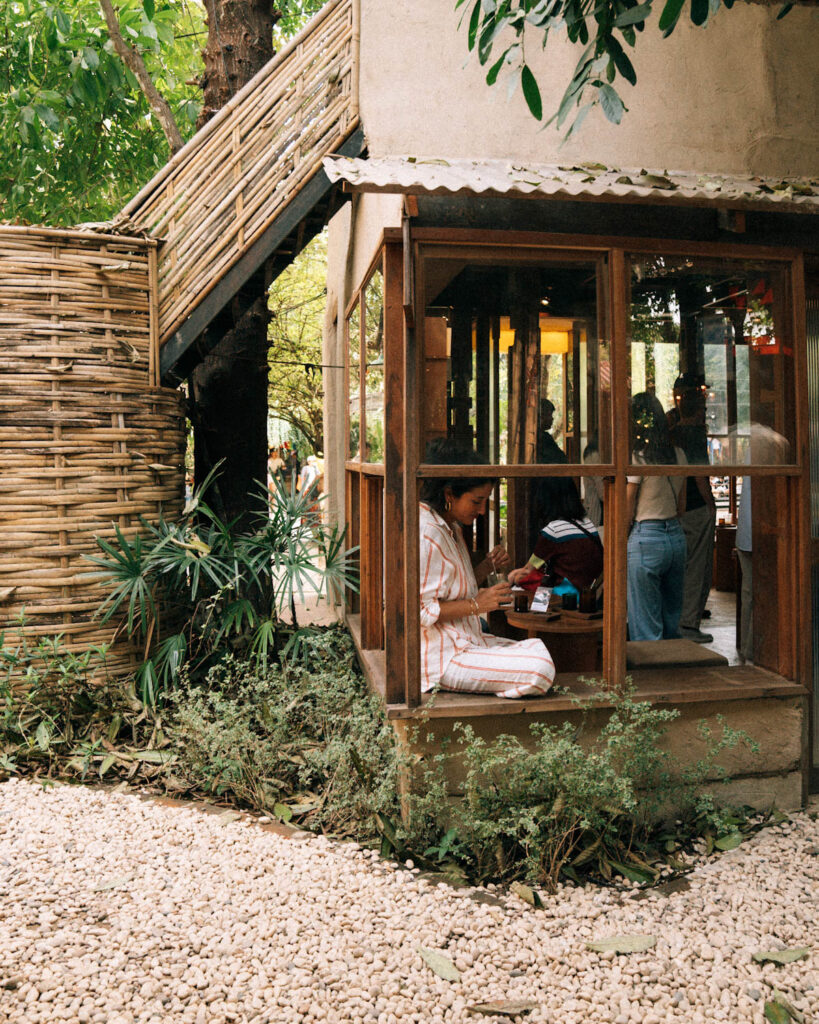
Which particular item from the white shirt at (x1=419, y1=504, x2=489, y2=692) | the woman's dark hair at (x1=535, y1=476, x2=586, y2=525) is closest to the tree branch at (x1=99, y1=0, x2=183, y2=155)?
the woman's dark hair at (x1=535, y1=476, x2=586, y2=525)

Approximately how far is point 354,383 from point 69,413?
1.87m

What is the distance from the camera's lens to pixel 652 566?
6023mm

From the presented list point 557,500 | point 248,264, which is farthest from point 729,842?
point 248,264

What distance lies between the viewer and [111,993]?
2.81 meters

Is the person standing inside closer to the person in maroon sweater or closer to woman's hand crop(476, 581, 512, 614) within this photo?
the person in maroon sweater

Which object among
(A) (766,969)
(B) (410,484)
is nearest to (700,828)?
(A) (766,969)

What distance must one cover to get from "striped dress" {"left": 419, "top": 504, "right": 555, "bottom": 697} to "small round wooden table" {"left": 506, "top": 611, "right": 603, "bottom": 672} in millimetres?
794

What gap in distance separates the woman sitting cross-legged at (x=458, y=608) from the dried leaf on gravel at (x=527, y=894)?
2.74ft

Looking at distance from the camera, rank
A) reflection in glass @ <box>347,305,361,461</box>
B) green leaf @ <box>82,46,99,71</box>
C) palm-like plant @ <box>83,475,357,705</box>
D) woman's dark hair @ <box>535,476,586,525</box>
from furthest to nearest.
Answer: green leaf @ <box>82,46,99,71</box>, woman's dark hair @ <box>535,476,586,525</box>, reflection in glass @ <box>347,305,361,461</box>, palm-like plant @ <box>83,475,357,705</box>

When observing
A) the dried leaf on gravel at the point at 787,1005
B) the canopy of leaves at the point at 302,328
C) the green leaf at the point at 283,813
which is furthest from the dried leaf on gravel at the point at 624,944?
the canopy of leaves at the point at 302,328

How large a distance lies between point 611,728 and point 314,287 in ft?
57.2

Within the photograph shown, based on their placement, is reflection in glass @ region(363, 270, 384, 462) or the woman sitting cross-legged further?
reflection in glass @ region(363, 270, 384, 462)

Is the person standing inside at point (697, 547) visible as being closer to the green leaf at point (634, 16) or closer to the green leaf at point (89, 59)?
the green leaf at point (634, 16)

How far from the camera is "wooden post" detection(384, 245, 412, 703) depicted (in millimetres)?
3965
